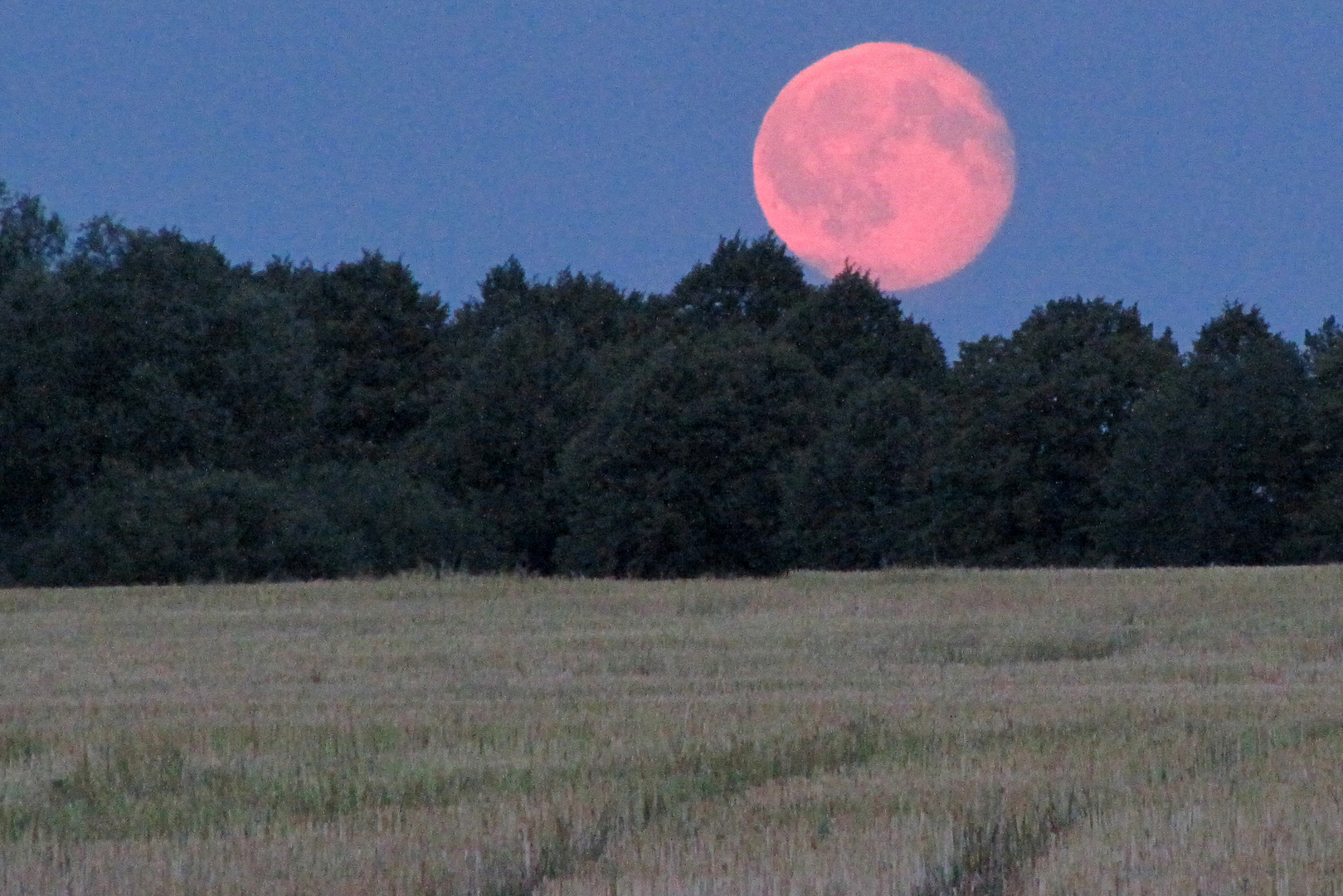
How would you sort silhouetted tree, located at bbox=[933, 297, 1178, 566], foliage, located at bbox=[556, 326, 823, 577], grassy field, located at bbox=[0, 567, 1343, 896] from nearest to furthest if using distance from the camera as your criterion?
grassy field, located at bbox=[0, 567, 1343, 896], silhouetted tree, located at bbox=[933, 297, 1178, 566], foliage, located at bbox=[556, 326, 823, 577]

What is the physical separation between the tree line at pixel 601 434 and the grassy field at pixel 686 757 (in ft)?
88.5

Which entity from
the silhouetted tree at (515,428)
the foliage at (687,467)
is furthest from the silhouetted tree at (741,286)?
the foliage at (687,467)

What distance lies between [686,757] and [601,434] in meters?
50.3

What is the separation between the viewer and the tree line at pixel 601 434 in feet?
157

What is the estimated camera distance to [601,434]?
198ft

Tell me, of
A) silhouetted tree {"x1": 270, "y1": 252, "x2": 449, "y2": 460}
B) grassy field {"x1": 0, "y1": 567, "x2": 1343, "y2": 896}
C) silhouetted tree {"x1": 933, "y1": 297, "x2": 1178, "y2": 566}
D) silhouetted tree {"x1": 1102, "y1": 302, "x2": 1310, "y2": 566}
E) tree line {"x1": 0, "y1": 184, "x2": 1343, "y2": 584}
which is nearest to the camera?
grassy field {"x1": 0, "y1": 567, "x2": 1343, "y2": 896}

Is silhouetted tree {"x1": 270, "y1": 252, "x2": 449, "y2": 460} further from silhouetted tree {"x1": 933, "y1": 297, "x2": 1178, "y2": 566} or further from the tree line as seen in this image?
silhouetted tree {"x1": 933, "y1": 297, "x2": 1178, "y2": 566}

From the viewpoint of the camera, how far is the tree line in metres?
47.8

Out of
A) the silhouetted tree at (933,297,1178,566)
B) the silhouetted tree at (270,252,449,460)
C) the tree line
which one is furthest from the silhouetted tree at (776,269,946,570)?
the silhouetted tree at (270,252,449,460)

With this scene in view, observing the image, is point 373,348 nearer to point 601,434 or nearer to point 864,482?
point 601,434

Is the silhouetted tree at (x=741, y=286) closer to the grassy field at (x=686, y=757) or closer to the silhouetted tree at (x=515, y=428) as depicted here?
the silhouetted tree at (x=515, y=428)

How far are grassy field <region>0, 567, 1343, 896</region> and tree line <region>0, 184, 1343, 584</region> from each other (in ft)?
88.5

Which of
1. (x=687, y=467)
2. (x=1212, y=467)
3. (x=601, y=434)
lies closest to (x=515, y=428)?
(x=601, y=434)

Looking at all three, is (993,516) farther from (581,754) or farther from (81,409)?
(581,754)
